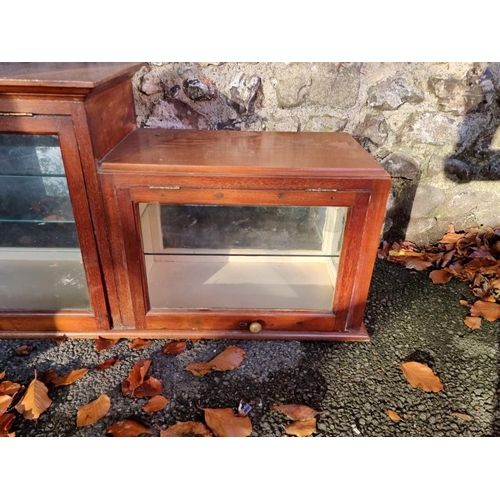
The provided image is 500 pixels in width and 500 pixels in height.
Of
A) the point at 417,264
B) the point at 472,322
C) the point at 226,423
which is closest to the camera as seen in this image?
the point at 226,423

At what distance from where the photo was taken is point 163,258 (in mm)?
1604

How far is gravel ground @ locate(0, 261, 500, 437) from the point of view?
126cm

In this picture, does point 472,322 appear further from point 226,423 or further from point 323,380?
point 226,423

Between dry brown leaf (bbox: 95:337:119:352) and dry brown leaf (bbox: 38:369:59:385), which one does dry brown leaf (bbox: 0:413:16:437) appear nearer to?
dry brown leaf (bbox: 38:369:59:385)

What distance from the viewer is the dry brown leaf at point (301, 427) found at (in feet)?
4.03

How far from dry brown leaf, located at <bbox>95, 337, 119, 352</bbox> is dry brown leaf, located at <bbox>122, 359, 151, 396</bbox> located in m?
0.16

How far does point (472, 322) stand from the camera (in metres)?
1.69

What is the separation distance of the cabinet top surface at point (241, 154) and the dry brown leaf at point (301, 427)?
2.55 ft

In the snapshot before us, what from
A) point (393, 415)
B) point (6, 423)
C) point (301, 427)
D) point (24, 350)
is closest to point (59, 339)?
point (24, 350)

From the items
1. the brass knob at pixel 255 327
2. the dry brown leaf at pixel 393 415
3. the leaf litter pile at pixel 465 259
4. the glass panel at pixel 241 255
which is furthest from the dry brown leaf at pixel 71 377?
the leaf litter pile at pixel 465 259

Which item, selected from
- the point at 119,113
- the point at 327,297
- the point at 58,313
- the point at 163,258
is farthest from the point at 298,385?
the point at 119,113

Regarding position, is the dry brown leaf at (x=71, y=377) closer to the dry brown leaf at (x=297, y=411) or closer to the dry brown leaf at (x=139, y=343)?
the dry brown leaf at (x=139, y=343)

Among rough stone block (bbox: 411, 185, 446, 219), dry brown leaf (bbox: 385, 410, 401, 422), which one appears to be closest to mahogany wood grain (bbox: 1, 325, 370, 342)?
dry brown leaf (bbox: 385, 410, 401, 422)

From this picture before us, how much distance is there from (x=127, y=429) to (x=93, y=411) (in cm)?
14
